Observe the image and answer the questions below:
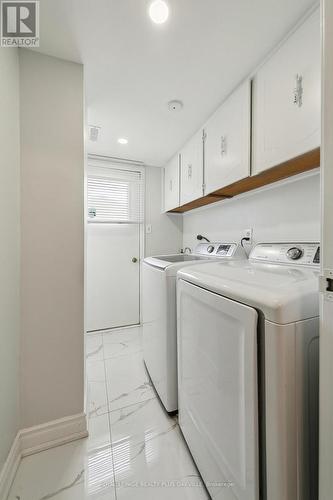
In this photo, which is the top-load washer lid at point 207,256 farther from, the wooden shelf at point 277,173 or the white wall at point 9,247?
the white wall at point 9,247

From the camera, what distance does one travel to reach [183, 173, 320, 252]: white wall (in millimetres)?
1293

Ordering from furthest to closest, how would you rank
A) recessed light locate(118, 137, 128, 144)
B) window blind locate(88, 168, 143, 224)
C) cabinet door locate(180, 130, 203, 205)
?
window blind locate(88, 168, 143, 224)
recessed light locate(118, 137, 128, 144)
cabinet door locate(180, 130, 203, 205)

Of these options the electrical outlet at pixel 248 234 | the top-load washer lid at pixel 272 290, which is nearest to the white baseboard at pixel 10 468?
the top-load washer lid at pixel 272 290

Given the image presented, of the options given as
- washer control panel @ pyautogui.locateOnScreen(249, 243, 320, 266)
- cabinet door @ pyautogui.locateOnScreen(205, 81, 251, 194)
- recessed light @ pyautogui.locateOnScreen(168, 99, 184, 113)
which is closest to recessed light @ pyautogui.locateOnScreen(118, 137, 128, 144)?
recessed light @ pyautogui.locateOnScreen(168, 99, 184, 113)

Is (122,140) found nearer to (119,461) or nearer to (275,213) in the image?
(275,213)

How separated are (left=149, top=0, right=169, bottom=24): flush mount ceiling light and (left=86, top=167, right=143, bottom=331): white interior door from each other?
1914 mm

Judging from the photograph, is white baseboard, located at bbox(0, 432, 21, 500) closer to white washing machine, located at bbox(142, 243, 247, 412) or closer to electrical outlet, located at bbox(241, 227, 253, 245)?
white washing machine, located at bbox(142, 243, 247, 412)

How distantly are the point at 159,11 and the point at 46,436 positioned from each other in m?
2.32

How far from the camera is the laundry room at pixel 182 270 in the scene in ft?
2.05

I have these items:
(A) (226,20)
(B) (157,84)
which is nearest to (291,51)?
(A) (226,20)

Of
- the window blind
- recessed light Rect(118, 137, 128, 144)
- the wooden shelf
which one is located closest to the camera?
the wooden shelf

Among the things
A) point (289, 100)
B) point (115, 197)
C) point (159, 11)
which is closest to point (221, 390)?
point (289, 100)

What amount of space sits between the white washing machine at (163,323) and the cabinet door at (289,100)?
832 millimetres

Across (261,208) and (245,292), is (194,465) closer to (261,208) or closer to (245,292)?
(245,292)
